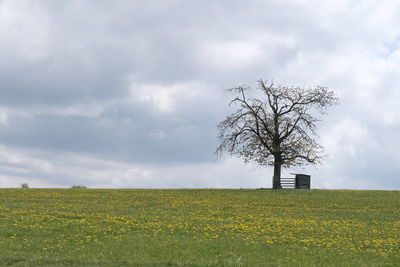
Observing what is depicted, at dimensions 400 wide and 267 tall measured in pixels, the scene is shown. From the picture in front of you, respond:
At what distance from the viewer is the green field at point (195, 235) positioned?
55.7 ft

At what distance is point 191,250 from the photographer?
724 inches

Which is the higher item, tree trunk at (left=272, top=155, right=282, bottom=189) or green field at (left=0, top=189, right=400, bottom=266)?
tree trunk at (left=272, top=155, right=282, bottom=189)

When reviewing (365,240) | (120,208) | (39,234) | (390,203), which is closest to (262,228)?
(365,240)

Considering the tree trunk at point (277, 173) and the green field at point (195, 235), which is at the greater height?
the tree trunk at point (277, 173)

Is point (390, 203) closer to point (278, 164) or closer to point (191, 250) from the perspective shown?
point (278, 164)

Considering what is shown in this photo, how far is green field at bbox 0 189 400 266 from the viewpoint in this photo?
17.0 m

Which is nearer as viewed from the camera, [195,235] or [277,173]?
[195,235]

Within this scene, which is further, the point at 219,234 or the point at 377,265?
the point at 219,234

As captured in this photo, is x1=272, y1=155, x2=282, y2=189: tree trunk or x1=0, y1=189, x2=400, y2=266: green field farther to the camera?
x1=272, y1=155, x2=282, y2=189: tree trunk

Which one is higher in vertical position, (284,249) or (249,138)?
(249,138)

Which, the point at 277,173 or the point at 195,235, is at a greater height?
the point at 277,173

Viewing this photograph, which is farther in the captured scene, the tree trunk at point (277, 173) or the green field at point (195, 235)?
the tree trunk at point (277, 173)

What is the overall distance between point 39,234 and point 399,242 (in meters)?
15.8

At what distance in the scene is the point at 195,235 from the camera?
22.1m
